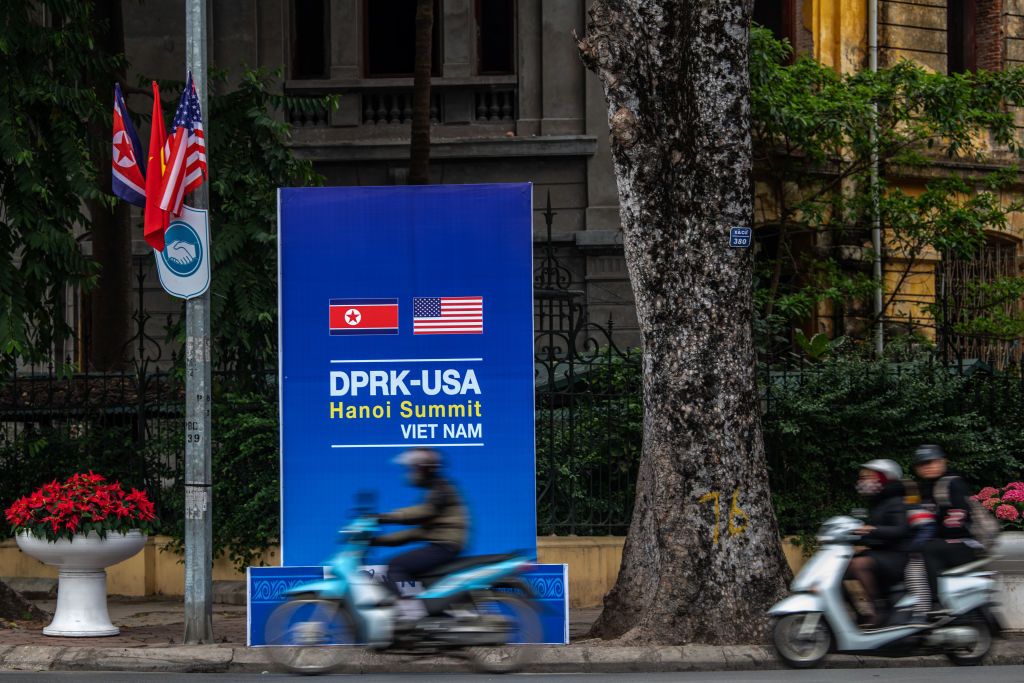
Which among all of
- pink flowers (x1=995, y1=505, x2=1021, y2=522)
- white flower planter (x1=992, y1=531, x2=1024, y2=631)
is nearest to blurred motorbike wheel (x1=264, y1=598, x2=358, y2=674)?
white flower planter (x1=992, y1=531, x2=1024, y2=631)

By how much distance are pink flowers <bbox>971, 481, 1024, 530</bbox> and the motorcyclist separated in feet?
17.4

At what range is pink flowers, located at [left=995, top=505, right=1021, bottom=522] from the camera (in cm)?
1284

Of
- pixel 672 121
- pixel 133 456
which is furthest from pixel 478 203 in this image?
pixel 133 456

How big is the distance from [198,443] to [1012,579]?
6.96 m

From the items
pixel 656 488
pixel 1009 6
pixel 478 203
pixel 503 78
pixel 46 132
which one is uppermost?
pixel 1009 6

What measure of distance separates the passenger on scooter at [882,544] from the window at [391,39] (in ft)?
42.6

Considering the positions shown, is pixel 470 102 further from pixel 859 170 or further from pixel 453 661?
pixel 453 661

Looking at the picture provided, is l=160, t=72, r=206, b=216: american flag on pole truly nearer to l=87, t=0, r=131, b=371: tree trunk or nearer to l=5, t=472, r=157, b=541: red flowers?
l=5, t=472, r=157, b=541: red flowers

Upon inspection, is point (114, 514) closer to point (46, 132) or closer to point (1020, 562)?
Answer: point (46, 132)

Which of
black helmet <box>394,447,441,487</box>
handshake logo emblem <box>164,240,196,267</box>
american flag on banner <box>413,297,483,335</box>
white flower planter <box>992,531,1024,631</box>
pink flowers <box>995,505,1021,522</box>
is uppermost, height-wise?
handshake logo emblem <box>164,240,196,267</box>

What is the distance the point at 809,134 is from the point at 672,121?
29.0 feet

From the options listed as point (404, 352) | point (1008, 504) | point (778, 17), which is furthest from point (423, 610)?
point (778, 17)

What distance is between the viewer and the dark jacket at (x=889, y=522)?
34.7 feet

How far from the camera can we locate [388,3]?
22.4 meters
